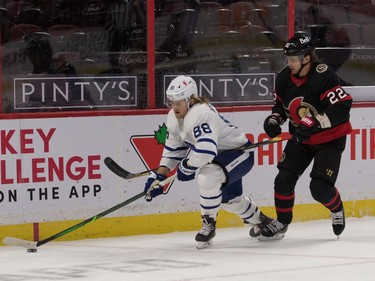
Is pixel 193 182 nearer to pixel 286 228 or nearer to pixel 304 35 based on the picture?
pixel 286 228

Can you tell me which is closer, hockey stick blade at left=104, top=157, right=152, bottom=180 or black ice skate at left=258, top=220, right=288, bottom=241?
hockey stick blade at left=104, top=157, right=152, bottom=180

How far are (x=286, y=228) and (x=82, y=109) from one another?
1.42 meters

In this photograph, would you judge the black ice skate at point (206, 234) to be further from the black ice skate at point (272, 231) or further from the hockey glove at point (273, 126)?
the hockey glove at point (273, 126)

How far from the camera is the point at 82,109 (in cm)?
683

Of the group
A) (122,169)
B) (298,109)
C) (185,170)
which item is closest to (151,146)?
(122,169)

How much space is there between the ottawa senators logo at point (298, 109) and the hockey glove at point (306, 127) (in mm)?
118

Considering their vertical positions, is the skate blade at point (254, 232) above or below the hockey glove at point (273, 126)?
below

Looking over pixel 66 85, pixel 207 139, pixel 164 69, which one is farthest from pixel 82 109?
pixel 207 139

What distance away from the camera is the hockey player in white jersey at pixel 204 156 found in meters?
6.11

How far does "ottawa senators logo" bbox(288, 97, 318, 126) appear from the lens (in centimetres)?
638

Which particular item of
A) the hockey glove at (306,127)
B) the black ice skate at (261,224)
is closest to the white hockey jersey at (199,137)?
the hockey glove at (306,127)

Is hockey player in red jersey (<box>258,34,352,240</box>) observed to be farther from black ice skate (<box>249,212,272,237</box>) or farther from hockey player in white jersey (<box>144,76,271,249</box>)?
hockey player in white jersey (<box>144,76,271,249</box>)

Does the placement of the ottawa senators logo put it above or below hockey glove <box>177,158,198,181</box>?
above

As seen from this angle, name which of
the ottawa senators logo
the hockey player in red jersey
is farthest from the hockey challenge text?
the ottawa senators logo
